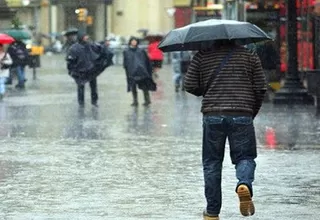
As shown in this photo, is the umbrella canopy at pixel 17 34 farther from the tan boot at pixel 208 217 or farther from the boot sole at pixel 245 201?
the boot sole at pixel 245 201

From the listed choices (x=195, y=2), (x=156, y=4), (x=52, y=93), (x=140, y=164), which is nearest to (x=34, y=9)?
(x=156, y=4)

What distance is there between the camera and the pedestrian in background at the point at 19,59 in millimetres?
36031

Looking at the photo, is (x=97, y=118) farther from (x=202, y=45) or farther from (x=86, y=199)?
(x=202, y=45)

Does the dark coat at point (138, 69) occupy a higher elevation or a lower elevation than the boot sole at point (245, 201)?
lower

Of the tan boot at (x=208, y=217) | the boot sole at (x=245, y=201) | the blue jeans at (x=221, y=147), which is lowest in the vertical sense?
the tan boot at (x=208, y=217)

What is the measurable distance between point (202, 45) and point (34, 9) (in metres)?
80.1

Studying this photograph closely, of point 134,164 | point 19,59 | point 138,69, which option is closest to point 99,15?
point 19,59

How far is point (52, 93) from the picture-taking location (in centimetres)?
3256

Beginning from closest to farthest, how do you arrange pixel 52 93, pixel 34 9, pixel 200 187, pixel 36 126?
pixel 200 187 → pixel 36 126 → pixel 52 93 → pixel 34 9

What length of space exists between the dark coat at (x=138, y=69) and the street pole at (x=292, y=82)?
9.41 ft

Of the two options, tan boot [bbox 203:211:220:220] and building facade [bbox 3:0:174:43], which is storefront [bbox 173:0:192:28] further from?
tan boot [bbox 203:211:220:220]

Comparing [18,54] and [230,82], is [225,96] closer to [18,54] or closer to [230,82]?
[230,82]

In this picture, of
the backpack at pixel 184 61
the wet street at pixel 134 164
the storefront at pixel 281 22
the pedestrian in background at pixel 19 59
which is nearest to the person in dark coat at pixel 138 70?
the wet street at pixel 134 164

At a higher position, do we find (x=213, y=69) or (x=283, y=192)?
(x=213, y=69)
